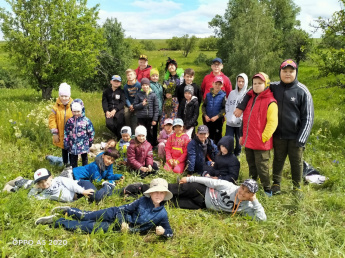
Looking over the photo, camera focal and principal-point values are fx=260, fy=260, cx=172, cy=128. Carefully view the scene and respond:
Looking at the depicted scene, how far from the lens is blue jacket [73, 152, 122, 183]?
4.69 m

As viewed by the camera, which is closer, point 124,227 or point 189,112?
point 124,227

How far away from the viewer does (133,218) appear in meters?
3.46

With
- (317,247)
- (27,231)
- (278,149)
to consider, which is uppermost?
(278,149)

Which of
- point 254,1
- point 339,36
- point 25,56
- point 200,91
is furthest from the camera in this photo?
point 254,1

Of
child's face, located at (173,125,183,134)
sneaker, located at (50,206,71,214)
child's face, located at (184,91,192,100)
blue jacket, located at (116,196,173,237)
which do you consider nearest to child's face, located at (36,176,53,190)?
sneaker, located at (50,206,71,214)

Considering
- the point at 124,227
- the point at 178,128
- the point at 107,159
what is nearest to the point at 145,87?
the point at 178,128

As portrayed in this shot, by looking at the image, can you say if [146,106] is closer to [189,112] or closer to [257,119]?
[189,112]

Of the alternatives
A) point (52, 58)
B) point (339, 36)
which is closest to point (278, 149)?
point (339, 36)

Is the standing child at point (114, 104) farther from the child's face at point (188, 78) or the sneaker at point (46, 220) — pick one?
the sneaker at point (46, 220)

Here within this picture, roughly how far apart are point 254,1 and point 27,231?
31836mm

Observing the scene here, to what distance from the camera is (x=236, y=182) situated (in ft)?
15.1

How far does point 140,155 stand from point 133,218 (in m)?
1.92

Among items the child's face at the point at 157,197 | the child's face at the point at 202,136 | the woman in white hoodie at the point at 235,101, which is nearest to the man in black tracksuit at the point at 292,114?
the woman in white hoodie at the point at 235,101

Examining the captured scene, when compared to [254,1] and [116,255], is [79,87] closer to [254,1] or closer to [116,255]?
[254,1]
